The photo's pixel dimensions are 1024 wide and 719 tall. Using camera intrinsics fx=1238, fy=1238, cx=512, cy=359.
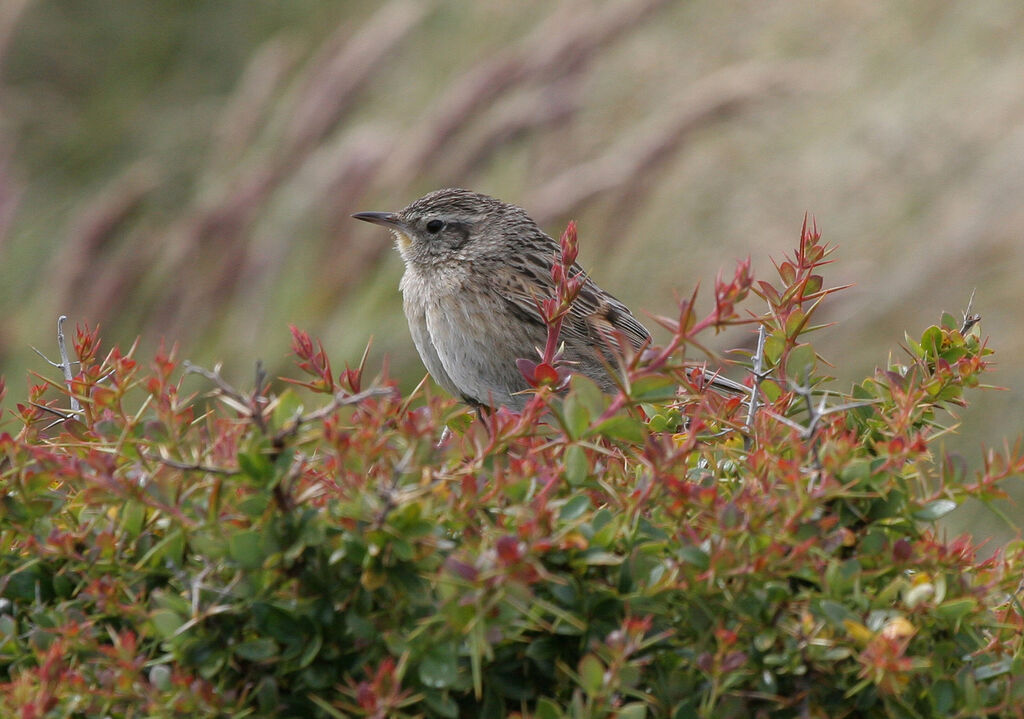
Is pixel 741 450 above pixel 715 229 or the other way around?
the other way around

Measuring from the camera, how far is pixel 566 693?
1.51 metres

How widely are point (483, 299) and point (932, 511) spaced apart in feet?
9.70

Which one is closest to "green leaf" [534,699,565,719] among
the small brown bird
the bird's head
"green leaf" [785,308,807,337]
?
"green leaf" [785,308,807,337]

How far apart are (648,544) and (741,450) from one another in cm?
31

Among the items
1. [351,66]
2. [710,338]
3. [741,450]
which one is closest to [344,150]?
[351,66]

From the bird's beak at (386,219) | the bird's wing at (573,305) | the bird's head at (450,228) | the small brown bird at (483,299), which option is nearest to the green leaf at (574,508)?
the small brown bird at (483,299)

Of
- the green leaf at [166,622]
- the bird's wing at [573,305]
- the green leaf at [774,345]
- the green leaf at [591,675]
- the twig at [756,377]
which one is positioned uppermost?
the bird's wing at [573,305]

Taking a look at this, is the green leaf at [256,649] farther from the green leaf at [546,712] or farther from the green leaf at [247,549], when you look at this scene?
the green leaf at [546,712]

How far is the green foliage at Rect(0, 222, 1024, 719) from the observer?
1.39 meters

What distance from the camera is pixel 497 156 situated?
7.21 meters

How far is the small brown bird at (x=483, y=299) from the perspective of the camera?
4.32 metres

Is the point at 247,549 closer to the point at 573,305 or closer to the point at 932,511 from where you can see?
the point at 932,511

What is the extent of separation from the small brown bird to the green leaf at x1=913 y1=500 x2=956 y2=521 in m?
2.44

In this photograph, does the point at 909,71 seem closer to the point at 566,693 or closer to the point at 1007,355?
the point at 1007,355
